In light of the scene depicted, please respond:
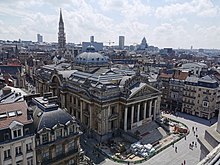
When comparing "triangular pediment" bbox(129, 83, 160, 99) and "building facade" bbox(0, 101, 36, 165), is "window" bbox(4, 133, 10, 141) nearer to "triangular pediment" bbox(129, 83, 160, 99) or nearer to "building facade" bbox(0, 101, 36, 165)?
"building facade" bbox(0, 101, 36, 165)

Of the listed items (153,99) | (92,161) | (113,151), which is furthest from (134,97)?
(92,161)

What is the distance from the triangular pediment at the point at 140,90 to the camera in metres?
73.5

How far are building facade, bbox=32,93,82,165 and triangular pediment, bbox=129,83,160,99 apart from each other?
102 ft

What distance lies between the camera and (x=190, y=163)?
58.5 m

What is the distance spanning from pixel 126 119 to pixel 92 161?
67.5 feet

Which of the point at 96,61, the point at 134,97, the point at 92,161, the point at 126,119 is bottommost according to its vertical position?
the point at 92,161

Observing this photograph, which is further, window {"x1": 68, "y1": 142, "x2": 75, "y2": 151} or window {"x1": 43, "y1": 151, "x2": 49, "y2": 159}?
window {"x1": 68, "y1": 142, "x2": 75, "y2": 151}

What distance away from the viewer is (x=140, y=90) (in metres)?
76.1

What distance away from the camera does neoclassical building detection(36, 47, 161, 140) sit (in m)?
70.8

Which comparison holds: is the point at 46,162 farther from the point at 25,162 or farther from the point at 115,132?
the point at 115,132

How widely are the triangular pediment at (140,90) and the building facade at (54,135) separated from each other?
3117 cm

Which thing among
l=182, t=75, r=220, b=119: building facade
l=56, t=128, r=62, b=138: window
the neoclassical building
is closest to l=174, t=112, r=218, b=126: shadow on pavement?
l=182, t=75, r=220, b=119: building facade

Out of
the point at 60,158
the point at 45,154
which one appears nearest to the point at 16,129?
the point at 45,154

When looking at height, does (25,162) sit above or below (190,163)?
above
